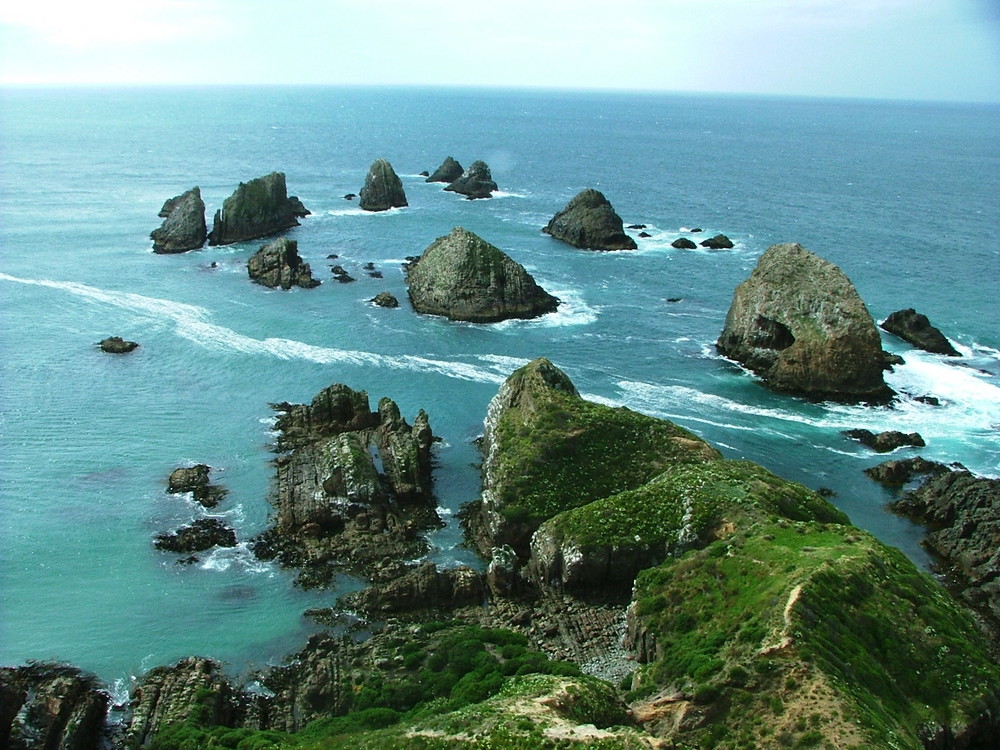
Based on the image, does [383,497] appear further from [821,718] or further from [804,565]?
[821,718]

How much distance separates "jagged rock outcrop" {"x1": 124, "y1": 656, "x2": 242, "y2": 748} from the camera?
4094 cm

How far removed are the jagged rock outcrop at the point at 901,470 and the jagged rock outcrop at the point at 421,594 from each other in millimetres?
35019

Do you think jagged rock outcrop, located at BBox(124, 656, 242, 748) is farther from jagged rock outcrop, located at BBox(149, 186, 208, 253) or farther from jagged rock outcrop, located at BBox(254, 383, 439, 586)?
jagged rock outcrop, located at BBox(149, 186, 208, 253)

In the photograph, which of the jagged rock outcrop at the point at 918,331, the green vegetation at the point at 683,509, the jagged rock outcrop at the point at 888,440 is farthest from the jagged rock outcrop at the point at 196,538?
the jagged rock outcrop at the point at 918,331

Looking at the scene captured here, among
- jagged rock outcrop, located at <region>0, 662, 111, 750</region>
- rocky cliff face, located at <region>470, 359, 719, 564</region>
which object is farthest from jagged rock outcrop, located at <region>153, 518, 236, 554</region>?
rocky cliff face, located at <region>470, 359, 719, 564</region>

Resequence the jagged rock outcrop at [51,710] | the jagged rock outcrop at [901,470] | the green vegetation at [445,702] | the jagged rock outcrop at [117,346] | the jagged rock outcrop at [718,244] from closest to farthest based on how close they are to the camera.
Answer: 1. the green vegetation at [445,702]
2. the jagged rock outcrop at [51,710]
3. the jagged rock outcrop at [901,470]
4. the jagged rock outcrop at [117,346]
5. the jagged rock outcrop at [718,244]

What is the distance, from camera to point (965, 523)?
58.7 metres

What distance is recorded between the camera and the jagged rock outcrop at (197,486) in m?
62.0

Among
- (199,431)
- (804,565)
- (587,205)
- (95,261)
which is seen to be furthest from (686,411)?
(95,261)

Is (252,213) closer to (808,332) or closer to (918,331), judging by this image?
(808,332)

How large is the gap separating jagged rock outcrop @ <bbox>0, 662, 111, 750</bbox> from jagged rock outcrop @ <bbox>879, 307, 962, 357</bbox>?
85484 millimetres

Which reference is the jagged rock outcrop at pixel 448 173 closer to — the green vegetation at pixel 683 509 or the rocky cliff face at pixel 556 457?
the rocky cliff face at pixel 556 457

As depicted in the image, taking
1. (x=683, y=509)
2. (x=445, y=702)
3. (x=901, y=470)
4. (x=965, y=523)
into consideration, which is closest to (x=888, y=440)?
(x=901, y=470)

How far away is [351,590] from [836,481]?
39096 mm
